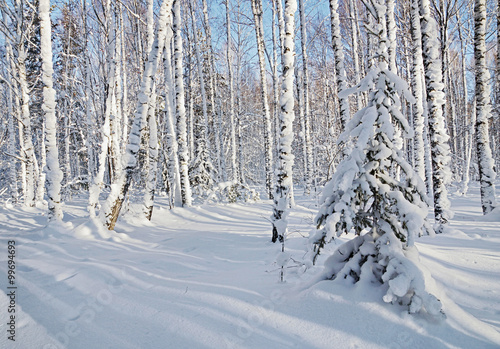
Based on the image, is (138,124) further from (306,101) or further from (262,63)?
(306,101)

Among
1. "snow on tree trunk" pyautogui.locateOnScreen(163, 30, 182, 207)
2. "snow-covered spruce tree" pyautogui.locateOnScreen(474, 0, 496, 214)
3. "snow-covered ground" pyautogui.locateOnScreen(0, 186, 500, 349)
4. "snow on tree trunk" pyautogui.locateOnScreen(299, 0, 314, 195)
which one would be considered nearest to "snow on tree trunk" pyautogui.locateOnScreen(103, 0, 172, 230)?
"snow-covered ground" pyautogui.locateOnScreen(0, 186, 500, 349)

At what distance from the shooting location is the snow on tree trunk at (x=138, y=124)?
6031 millimetres

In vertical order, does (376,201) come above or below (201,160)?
below

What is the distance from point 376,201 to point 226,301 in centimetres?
177

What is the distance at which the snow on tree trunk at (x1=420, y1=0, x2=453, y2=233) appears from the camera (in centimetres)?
588

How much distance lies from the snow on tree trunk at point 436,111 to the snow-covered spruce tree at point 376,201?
409 centimetres

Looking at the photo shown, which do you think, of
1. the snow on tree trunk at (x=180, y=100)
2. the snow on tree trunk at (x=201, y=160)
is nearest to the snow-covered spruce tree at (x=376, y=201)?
the snow on tree trunk at (x=180, y=100)

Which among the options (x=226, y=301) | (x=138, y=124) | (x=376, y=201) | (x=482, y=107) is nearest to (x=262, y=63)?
(x=138, y=124)

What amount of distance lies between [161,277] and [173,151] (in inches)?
272

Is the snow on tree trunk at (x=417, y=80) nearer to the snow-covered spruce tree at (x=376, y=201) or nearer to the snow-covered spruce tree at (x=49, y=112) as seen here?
the snow-covered spruce tree at (x=376, y=201)

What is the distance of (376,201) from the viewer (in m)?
2.59

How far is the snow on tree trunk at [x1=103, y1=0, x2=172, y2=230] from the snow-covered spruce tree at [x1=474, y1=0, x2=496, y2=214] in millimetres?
7447

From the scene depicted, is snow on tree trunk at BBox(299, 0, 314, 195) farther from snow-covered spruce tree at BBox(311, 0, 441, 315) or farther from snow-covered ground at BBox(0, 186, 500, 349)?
snow-covered spruce tree at BBox(311, 0, 441, 315)

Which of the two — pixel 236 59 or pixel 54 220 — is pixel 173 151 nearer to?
pixel 54 220
